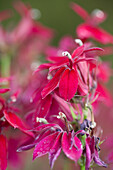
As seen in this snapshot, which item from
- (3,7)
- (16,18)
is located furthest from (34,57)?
(3,7)

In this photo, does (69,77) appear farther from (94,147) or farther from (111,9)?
(111,9)

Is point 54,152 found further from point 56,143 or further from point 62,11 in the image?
point 62,11

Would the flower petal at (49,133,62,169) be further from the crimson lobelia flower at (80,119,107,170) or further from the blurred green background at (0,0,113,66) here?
the blurred green background at (0,0,113,66)

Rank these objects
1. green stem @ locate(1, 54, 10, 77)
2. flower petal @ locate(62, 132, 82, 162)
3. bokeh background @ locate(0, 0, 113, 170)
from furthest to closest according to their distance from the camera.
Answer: bokeh background @ locate(0, 0, 113, 170), green stem @ locate(1, 54, 10, 77), flower petal @ locate(62, 132, 82, 162)

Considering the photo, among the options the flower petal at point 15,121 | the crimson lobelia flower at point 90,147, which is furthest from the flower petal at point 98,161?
the flower petal at point 15,121

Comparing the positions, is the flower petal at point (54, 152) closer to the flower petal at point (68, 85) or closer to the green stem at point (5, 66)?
the flower petal at point (68, 85)

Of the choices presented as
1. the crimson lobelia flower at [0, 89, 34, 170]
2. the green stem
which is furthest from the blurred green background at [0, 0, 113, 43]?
the crimson lobelia flower at [0, 89, 34, 170]

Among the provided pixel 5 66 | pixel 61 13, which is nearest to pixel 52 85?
pixel 5 66
